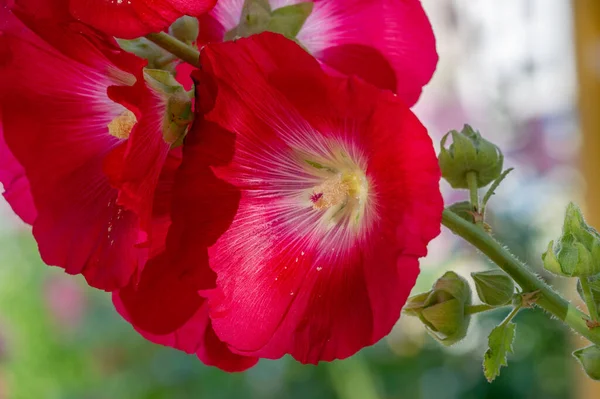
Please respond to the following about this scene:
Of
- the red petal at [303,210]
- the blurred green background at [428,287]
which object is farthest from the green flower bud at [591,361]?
the blurred green background at [428,287]

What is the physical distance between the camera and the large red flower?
36 centimetres

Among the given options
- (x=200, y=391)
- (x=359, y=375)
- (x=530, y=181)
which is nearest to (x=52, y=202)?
(x=359, y=375)

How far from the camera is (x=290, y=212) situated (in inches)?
17.4

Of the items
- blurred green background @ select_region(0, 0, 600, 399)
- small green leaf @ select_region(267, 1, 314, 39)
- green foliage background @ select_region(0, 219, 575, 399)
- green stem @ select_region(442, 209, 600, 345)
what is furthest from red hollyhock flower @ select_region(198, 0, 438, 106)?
green foliage background @ select_region(0, 219, 575, 399)

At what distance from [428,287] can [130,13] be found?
4.98ft

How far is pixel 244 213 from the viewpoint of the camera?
1.37 feet

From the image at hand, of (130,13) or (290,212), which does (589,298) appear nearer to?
(290,212)

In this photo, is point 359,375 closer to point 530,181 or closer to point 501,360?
point 530,181

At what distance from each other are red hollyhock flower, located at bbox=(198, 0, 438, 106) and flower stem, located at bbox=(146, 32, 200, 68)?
0.21 ft

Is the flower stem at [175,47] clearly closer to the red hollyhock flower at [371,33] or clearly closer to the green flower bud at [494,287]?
the red hollyhock flower at [371,33]

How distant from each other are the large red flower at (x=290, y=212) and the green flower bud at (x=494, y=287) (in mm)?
76

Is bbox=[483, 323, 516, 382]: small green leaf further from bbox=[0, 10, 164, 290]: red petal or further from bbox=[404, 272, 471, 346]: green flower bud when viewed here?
bbox=[0, 10, 164, 290]: red petal

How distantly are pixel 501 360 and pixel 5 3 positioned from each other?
33 cm

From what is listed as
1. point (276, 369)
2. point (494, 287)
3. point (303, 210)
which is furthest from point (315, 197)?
point (276, 369)
